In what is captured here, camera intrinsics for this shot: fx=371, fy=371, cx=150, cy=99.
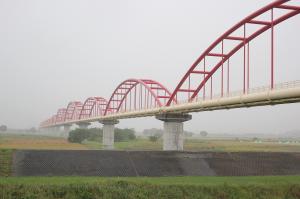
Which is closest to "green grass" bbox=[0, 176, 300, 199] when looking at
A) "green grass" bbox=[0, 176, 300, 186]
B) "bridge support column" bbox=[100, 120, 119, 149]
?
"green grass" bbox=[0, 176, 300, 186]

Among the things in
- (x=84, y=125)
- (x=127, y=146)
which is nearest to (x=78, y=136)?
(x=127, y=146)

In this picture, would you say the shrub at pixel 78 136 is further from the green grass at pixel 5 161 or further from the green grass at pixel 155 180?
the green grass at pixel 155 180

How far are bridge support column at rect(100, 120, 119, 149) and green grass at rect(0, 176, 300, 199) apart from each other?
53.7 m

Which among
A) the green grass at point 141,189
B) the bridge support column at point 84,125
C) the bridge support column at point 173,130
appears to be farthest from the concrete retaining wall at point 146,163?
the bridge support column at point 84,125

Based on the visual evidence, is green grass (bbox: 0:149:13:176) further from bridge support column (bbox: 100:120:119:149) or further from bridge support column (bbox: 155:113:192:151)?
bridge support column (bbox: 100:120:119:149)

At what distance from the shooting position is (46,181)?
76.7 ft

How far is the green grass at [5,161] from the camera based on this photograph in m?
26.7

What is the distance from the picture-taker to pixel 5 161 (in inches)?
1133

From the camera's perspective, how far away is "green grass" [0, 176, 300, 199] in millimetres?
20625

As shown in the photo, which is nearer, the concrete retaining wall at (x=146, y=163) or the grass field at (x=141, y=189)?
the grass field at (x=141, y=189)

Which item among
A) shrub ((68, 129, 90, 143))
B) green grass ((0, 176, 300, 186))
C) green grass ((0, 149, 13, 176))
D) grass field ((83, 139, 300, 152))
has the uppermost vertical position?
green grass ((0, 149, 13, 176))

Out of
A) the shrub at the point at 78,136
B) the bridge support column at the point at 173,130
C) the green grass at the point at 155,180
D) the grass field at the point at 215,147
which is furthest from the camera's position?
the shrub at the point at 78,136

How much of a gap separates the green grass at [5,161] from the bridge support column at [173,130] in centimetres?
2182

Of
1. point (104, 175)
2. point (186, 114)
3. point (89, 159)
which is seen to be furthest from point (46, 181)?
point (186, 114)
